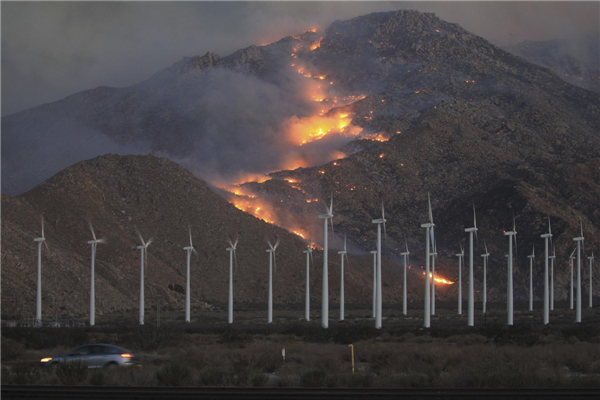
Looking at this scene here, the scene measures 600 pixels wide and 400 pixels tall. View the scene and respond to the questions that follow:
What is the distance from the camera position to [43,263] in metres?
114

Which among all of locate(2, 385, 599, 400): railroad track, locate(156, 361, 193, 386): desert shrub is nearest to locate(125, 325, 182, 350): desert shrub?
locate(156, 361, 193, 386): desert shrub

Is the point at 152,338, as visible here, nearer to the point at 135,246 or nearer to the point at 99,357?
the point at 99,357

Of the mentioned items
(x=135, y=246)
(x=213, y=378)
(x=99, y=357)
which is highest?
(x=135, y=246)

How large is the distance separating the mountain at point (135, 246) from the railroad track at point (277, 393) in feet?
232

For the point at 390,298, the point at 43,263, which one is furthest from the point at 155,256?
the point at 390,298

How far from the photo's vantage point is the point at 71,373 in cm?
3080

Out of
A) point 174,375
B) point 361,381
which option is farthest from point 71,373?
point 361,381

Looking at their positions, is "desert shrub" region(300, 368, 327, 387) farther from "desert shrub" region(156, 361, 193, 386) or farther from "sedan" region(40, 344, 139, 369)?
"sedan" region(40, 344, 139, 369)

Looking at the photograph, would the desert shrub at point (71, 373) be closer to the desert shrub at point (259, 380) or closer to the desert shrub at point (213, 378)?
the desert shrub at point (213, 378)

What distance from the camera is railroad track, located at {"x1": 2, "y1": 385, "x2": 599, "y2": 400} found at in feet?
86.7

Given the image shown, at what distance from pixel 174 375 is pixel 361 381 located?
820 cm

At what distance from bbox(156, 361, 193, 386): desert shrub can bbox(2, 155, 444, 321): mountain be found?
68275 mm

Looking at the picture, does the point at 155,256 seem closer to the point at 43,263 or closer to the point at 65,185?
the point at 65,185

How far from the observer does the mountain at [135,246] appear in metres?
112
